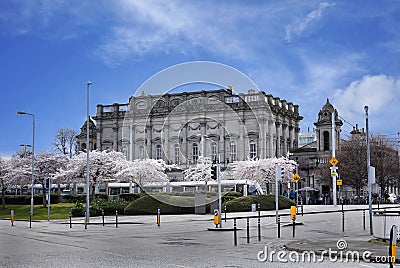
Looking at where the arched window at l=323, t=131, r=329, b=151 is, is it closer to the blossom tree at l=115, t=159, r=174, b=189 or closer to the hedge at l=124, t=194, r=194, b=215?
the blossom tree at l=115, t=159, r=174, b=189

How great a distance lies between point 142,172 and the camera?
7369 centimetres

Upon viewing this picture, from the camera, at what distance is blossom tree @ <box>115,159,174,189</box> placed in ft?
234

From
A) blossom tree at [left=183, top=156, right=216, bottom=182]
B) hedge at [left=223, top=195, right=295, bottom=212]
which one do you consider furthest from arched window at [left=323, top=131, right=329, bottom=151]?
hedge at [left=223, top=195, right=295, bottom=212]

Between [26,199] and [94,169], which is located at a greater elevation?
[94,169]

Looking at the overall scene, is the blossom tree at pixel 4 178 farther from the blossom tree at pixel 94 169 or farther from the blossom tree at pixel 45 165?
the blossom tree at pixel 94 169

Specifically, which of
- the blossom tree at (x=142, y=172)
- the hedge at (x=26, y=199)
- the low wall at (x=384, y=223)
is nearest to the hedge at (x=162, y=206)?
the blossom tree at (x=142, y=172)

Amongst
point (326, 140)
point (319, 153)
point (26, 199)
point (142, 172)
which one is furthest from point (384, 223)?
point (326, 140)

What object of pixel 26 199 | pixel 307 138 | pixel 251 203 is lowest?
pixel 26 199

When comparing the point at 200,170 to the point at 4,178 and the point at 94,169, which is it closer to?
the point at 94,169

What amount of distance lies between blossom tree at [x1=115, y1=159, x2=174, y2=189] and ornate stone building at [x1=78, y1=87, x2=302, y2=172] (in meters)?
2.06

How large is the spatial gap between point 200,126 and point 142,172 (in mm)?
26711

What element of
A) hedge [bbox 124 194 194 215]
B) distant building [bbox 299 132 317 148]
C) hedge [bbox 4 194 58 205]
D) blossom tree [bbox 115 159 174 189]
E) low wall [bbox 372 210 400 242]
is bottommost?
hedge [bbox 4 194 58 205]

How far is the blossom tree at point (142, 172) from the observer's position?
2808 inches

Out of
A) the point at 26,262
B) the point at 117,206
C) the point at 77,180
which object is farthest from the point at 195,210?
the point at 26,262
